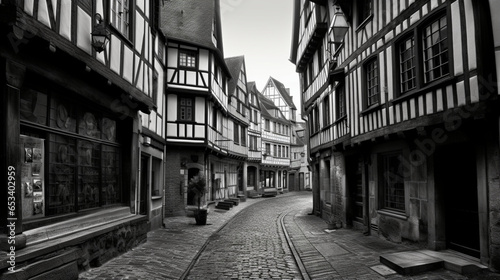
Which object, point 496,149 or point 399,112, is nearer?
point 496,149

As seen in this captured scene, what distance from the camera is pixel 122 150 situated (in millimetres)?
9539

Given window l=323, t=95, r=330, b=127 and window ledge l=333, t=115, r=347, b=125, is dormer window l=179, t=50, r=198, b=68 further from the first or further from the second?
window ledge l=333, t=115, r=347, b=125

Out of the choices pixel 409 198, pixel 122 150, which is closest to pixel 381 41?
pixel 409 198

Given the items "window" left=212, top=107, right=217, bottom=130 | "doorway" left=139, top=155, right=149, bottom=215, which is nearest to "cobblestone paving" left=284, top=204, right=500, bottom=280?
"doorway" left=139, top=155, right=149, bottom=215

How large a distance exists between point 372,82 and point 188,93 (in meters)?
10.1

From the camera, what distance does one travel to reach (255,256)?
28.9 feet

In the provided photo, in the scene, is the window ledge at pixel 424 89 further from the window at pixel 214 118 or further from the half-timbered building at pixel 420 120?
the window at pixel 214 118

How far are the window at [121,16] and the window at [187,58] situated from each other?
9.28 meters

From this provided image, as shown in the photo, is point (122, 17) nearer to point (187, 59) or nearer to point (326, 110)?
point (326, 110)

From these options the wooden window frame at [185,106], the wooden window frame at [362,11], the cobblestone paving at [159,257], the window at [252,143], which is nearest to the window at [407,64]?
the wooden window frame at [362,11]

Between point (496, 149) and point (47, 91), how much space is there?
24.9ft

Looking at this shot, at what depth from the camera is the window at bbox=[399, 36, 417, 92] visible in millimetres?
8617

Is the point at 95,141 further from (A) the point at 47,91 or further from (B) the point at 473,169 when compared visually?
(B) the point at 473,169

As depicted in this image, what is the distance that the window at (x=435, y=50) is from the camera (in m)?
7.46
